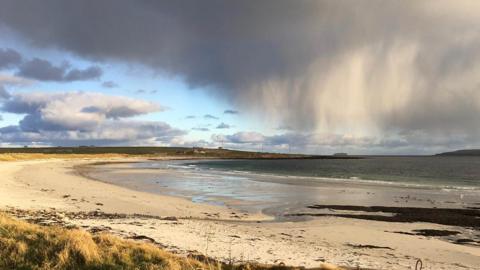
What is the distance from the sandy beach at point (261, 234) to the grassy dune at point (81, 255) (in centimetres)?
213

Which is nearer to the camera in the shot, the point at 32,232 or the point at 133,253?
the point at 133,253

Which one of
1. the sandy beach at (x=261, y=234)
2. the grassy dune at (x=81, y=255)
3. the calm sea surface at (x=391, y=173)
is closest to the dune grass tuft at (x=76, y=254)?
the grassy dune at (x=81, y=255)

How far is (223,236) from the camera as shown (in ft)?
53.0

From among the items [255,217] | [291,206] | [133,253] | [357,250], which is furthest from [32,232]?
[291,206]

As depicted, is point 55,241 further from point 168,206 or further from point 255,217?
point 168,206

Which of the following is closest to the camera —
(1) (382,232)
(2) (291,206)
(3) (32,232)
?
(3) (32,232)

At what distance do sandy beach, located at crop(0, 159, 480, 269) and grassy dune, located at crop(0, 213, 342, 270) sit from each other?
2134 mm

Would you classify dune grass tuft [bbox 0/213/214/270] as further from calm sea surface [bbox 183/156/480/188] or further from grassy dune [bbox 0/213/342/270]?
calm sea surface [bbox 183/156/480/188]

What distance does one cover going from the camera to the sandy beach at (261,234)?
13211 mm

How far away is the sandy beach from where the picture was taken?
43.3ft

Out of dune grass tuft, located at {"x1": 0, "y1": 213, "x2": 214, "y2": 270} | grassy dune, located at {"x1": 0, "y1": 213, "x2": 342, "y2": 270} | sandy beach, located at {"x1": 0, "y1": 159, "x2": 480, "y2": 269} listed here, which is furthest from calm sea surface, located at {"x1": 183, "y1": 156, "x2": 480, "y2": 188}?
dune grass tuft, located at {"x1": 0, "y1": 213, "x2": 214, "y2": 270}

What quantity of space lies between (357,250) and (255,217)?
8.97 metres

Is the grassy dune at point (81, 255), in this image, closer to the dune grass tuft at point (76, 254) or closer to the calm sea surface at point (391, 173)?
the dune grass tuft at point (76, 254)

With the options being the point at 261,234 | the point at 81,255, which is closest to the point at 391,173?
the point at 261,234
